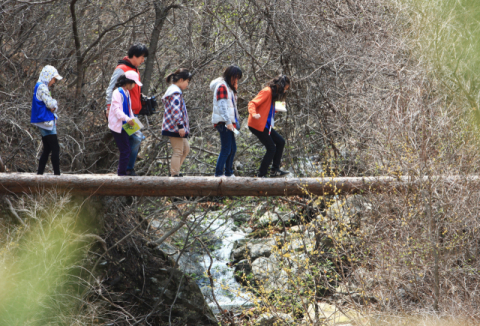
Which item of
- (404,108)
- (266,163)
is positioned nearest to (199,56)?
(266,163)

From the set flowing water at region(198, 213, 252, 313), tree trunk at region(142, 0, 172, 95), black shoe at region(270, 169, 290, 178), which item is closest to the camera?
black shoe at region(270, 169, 290, 178)

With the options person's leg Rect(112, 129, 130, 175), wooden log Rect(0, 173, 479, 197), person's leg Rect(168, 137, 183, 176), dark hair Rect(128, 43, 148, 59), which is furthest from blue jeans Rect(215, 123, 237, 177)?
dark hair Rect(128, 43, 148, 59)

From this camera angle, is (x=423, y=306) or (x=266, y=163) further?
(x=266, y=163)

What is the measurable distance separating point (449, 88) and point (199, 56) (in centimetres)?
475

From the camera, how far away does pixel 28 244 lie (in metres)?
5.75

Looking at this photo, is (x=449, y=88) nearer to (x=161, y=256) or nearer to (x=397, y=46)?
(x=397, y=46)

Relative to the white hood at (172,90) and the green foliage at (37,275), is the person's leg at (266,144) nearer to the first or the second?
the white hood at (172,90)

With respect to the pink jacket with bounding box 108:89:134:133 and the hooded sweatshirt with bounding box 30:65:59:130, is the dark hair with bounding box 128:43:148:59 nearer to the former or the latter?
the pink jacket with bounding box 108:89:134:133

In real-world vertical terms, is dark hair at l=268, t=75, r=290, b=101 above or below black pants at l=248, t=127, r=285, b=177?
above

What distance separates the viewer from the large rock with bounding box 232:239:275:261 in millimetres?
9922

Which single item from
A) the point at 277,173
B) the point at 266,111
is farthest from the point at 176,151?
the point at 277,173

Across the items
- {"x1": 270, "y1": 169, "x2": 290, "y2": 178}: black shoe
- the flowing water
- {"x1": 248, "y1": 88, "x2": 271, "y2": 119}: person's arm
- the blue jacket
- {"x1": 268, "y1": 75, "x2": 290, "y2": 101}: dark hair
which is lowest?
the flowing water

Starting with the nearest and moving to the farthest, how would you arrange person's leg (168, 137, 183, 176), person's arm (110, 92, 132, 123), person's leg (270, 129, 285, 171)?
person's arm (110, 92, 132, 123)
person's leg (168, 137, 183, 176)
person's leg (270, 129, 285, 171)

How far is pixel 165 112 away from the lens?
5.73 metres
